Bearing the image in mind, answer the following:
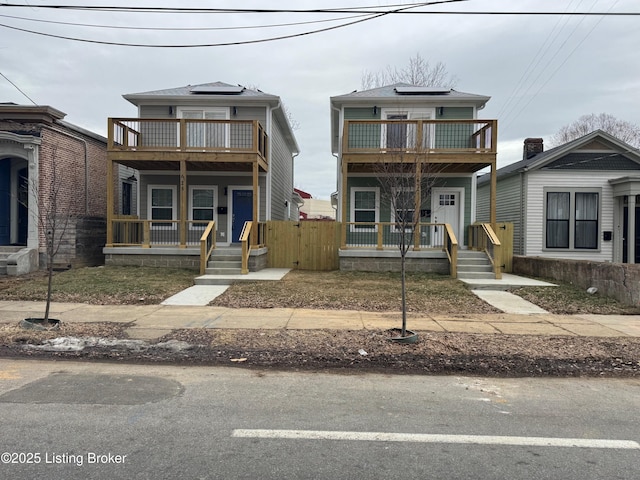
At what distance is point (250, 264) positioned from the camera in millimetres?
14562

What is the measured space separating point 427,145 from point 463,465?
13.0 m

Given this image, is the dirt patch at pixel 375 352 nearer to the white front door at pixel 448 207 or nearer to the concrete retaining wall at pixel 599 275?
the concrete retaining wall at pixel 599 275

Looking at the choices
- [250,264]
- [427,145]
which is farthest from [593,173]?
[250,264]

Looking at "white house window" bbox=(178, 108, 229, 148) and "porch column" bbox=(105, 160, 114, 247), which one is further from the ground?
"white house window" bbox=(178, 108, 229, 148)

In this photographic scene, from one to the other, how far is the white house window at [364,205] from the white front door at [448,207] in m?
2.20

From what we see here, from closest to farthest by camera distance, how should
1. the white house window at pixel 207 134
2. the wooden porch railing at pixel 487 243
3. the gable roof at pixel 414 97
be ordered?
the wooden porch railing at pixel 487 243 < the white house window at pixel 207 134 < the gable roof at pixel 414 97

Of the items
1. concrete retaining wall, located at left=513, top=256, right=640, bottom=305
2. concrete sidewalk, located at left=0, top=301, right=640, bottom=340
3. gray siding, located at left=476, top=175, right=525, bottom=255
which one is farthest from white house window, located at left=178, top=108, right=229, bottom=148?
gray siding, located at left=476, top=175, right=525, bottom=255

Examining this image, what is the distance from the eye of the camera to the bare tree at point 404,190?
7.47 metres

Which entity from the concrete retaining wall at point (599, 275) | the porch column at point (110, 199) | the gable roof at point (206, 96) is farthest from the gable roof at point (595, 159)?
the porch column at point (110, 199)

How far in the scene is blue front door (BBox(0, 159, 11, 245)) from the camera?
16.0m

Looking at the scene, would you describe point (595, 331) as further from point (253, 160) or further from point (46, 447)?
point (253, 160)

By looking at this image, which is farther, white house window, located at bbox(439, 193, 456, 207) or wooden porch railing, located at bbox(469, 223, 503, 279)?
white house window, located at bbox(439, 193, 456, 207)

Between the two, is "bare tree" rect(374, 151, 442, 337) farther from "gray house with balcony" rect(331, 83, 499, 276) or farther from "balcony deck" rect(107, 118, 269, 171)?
"balcony deck" rect(107, 118, 269, 171)

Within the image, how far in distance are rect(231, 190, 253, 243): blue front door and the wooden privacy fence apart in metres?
1.51
